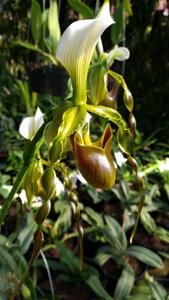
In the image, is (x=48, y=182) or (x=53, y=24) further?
(x=53, y=24)

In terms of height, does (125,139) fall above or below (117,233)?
Result: above

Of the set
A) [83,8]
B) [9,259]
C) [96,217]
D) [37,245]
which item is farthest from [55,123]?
[83,8]

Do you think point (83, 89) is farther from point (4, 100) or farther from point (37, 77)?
point (4, 100)

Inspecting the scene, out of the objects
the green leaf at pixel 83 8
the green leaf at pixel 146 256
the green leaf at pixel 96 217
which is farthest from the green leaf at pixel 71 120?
the green leaf at pixel 83 8

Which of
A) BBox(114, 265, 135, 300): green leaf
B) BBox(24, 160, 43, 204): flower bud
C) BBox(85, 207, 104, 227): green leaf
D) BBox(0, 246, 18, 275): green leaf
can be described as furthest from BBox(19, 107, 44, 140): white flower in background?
BBox(85, 207, 104, 227): green leaf

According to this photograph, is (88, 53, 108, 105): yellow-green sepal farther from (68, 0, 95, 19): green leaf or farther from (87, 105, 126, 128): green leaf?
(68, 0, 95, 19): green leaf

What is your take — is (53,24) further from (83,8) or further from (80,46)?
(80,46)

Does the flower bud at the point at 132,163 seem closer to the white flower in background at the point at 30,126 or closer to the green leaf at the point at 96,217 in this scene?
the white flower in background at the point at 30,126
